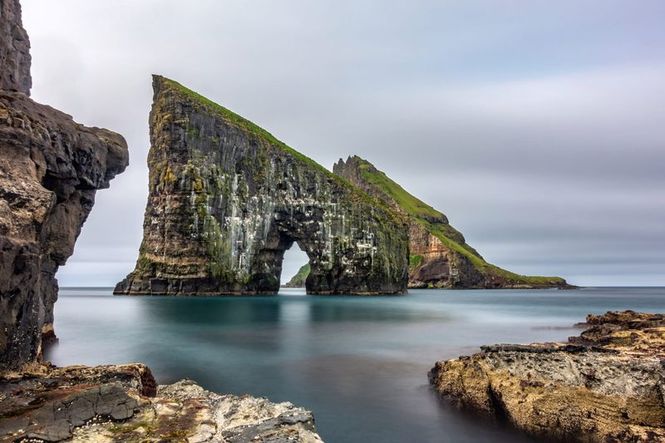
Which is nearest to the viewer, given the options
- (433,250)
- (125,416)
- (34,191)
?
(125,416)

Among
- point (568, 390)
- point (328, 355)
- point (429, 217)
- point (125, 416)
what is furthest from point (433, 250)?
point (125, 416)

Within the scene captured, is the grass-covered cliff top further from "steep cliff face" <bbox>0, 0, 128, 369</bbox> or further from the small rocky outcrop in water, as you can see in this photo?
the small rocky outcrop in water

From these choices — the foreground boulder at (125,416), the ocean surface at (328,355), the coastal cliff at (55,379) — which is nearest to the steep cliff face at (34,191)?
the coastal cliff at (55,379)

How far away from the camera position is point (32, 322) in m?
12.5

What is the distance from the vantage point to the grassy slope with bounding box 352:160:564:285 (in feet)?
559

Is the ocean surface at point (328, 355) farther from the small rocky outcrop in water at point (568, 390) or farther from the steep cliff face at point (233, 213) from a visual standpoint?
the steep cliff face at point (233, 213)

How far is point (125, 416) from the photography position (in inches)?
336

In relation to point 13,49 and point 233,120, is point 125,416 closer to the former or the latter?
point 13,49

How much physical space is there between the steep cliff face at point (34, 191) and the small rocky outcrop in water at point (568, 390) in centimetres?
1288

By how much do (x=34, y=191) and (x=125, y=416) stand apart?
773 cm

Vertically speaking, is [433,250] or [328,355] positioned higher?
[433,250]

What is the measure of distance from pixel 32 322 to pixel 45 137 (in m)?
6.62

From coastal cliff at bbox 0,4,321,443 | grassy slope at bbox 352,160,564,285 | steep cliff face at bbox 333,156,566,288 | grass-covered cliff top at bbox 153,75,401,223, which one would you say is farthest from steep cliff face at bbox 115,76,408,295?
grassy slope at bbox 352,160,564,285

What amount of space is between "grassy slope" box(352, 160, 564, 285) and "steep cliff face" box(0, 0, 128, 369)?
152532mm
